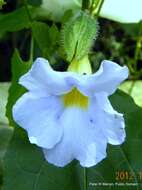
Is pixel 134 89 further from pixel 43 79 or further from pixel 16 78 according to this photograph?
pixel 43 79

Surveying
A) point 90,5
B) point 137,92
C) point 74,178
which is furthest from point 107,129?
point 137,92

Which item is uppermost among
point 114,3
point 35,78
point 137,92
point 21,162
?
point 35,78

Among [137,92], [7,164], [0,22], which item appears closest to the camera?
[7,164]

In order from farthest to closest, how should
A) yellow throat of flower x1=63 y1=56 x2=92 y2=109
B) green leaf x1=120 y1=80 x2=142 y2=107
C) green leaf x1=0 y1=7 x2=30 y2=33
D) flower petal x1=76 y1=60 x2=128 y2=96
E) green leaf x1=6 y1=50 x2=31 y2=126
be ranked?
green leaf x1=120 y1=80 x2=142 y2=107 → green leaf x1=0 y1=7 x2=30 y2=33 → green leaf x1=6 y1=50 x2=31 y2=126 → yellow throat of flower x1=63 y1=56 x2=92 y2=109 → flower petal x1=76 y1=60 x2=128 y2=96

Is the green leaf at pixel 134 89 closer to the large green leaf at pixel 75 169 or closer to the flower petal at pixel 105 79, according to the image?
the large green leaf at pixel 75 169

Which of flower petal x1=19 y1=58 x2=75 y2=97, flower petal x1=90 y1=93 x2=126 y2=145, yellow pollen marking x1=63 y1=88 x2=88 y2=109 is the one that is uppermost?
flower petal x1=19 y1=58 x2=75 y2=97

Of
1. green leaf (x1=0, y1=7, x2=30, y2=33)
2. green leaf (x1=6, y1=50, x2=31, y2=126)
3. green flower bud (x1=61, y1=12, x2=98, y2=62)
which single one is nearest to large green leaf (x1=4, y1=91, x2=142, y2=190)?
green leaf (x1=6, y1=50, x2=31, y2=126)

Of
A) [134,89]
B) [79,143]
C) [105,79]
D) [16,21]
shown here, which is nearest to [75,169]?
[79,143]

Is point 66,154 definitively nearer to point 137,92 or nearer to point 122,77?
point 122,77

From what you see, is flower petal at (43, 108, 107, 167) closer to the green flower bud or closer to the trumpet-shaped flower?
the trumpet-shaped flower
